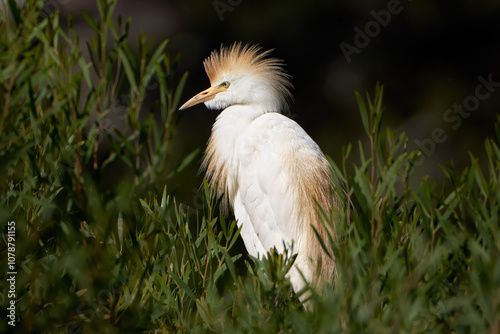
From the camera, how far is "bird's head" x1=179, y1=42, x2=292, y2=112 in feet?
6.62

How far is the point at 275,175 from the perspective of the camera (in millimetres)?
1858

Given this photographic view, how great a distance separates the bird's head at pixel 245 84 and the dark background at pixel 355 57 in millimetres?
1383

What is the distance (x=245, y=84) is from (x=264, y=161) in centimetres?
31

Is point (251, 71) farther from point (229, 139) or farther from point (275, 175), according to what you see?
point (275, 175)

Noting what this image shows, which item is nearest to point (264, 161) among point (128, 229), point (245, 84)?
point (245, 84)

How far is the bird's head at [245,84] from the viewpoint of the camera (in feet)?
6.62

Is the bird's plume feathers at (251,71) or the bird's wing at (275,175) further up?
the bird's plume feathers at (251,71)

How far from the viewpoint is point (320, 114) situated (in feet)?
12.3

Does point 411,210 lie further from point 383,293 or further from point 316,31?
point 316,31

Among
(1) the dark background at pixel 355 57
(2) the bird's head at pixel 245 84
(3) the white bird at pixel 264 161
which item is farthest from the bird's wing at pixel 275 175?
(1) the dark background at pixel 355 57

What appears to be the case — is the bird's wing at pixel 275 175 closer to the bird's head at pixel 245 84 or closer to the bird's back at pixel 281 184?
the bird's back at pixel 281 184

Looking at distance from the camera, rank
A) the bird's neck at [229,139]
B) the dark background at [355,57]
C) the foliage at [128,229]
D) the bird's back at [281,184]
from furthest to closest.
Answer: the dark background at [355,57] < the bird's neck at [229,139] < the bird's back at [281,184] < the foliage at [128,229]

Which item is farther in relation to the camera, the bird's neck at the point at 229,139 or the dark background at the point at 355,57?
the dark background at the point at 355,57

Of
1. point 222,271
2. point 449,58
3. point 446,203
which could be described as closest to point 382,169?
point 446,203
